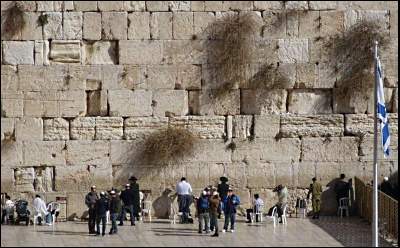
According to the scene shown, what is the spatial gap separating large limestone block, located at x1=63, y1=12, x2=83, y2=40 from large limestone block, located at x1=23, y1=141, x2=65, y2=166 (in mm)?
2429

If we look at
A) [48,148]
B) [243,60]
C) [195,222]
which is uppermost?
[243,60]

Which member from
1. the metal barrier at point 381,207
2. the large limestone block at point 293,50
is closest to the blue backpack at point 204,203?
the metal barrier at point 381,207

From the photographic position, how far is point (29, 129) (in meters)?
24.8

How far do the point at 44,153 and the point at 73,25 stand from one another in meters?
2.97

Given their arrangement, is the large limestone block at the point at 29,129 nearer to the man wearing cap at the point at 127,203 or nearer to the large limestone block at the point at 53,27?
the large limestone block at the point at 53,27

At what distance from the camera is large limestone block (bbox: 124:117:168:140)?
25.0 m

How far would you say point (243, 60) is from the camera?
25.2 meters

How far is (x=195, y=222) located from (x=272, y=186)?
2.11 metres

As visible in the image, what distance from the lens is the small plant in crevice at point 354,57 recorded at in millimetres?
25328

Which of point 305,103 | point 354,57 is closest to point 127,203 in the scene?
point 305,103

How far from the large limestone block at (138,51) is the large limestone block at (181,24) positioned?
469mm

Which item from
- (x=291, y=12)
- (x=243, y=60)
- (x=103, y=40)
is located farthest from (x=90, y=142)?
(x=291, y=12)

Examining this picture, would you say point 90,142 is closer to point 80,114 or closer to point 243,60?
point 80,114

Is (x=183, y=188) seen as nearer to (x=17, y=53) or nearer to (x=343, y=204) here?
(x=343, y=204)
